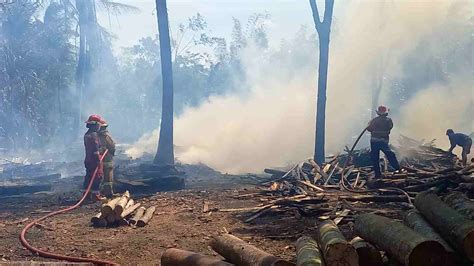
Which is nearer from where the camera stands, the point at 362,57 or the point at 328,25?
the point at 328,25

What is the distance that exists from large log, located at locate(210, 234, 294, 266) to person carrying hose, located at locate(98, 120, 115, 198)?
20.0ft

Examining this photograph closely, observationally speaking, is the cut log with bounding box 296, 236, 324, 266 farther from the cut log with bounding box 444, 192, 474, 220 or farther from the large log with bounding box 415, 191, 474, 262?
the cut log with bounding box 444, 192, 474, 220

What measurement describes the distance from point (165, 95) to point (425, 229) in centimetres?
1443

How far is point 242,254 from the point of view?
4656 mm

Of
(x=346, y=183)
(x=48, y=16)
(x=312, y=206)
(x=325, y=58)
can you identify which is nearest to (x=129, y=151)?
(x=48, y=16)

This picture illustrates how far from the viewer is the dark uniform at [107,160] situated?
10.9 meters

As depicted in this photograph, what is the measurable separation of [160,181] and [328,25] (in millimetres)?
7821

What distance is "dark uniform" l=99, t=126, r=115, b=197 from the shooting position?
1091 centimetres

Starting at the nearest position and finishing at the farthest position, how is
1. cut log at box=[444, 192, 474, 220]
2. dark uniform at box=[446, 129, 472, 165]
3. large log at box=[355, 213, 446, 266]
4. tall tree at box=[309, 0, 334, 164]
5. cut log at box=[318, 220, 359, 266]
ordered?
1. large log at box=[355, 213, 446, 266]
2. cut log at box=[318, 220, 359, 266]
3. cut log at box=[444, 192, 474, 220]
4. dark uniform at box=[446, 129, 472, 165]
5. tall tree at box=[309, 0, 334, 164]

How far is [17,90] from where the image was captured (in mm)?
27109

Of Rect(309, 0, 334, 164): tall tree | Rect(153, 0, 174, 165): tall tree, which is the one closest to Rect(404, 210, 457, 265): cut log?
Rect(309, 0, 334, 164): tall tree

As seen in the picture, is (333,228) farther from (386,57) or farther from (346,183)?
(386,57)

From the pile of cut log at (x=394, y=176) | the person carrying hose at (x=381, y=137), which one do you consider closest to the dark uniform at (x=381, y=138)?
the person carrying hose at (x=381, y=137)

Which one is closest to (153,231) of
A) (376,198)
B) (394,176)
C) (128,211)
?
(128,211)
